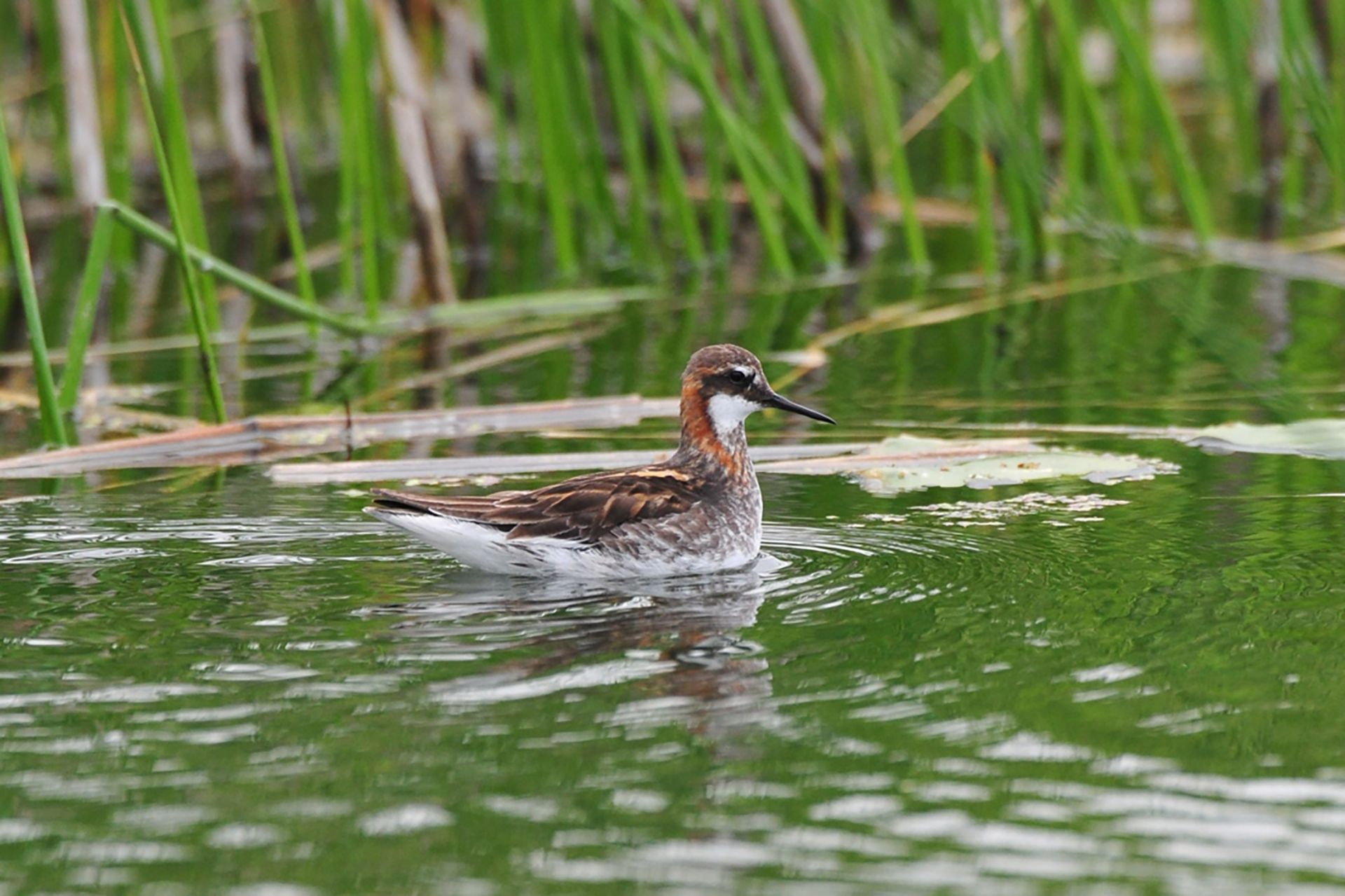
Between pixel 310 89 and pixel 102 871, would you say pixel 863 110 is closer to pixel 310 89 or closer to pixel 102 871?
pixel 310 89

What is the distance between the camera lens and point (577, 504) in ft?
20.4

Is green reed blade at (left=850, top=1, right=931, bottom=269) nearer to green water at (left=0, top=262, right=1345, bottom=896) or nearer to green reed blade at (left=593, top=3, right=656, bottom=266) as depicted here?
green reed blade at (left=593, top=3, right=656, bottom=266)

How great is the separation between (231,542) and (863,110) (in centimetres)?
709

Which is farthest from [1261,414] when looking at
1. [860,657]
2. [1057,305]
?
[860,657]

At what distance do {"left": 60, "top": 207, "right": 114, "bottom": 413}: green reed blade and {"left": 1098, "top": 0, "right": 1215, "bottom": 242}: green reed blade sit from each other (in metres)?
4.44

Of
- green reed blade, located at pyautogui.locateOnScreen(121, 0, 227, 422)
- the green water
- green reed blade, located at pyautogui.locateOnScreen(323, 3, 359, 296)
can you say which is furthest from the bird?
green reed blade, located at pyautogui.locateOnScreen(323, 3, 359, 296)

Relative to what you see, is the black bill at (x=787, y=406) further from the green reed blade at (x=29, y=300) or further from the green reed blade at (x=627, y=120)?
the green reed blade at (x=627, y=120)

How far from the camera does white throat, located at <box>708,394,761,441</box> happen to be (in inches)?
274

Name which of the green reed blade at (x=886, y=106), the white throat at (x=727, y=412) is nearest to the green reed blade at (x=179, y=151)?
the white throat at (x=727, y=412)

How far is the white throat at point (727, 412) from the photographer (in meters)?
6.95

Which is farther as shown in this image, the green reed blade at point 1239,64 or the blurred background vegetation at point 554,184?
the green reed blade at point 1239,64

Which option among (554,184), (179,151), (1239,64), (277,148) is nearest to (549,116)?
(554,184)

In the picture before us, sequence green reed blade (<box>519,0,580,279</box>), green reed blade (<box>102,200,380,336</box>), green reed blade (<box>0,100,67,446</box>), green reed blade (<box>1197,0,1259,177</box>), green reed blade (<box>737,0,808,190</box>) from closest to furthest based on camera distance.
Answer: green reed blade (<box>0,100,67,446</box>)
green reed blade (<box>102,200,380,336</box>)
green reed blade (<box>737,0,808,190</box>)
green reed blade (<box>519,0,580,279</box>)
green reed blade (<box>1197,0,1259,177</box>)

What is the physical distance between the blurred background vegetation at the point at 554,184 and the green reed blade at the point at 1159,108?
0.02 metres
